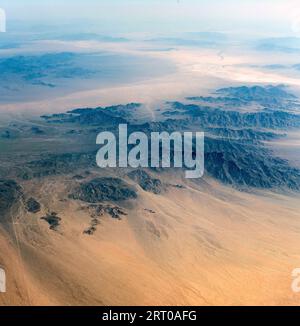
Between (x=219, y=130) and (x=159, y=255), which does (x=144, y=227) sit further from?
(x=219, y=130)

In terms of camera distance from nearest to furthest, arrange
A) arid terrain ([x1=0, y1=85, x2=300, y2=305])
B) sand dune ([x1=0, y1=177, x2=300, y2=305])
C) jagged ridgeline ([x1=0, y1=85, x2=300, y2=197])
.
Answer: sand dune ([x1=0, y1=177, x2=300, y2=305])
arid terrain ([x1=0, y1=85, x2=300, y2=305])
jagged ridgeline ([x1=0, y1=85, x2=300, y2=197])

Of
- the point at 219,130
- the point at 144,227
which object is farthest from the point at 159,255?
the point at 219,130

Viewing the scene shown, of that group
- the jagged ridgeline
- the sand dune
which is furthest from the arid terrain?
the jagged ridgeline

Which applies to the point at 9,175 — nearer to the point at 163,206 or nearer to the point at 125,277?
the point at 163,206

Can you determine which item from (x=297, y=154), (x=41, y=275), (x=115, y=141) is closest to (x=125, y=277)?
(x=41, y=275)

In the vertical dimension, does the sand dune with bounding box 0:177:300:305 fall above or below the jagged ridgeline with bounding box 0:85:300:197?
below

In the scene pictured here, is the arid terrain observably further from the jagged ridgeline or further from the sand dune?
the jagged ridgeline

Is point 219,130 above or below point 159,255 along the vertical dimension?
above

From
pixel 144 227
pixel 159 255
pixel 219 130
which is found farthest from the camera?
pixel 219 130

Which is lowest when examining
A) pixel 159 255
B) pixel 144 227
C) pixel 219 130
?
pixel 159 255
